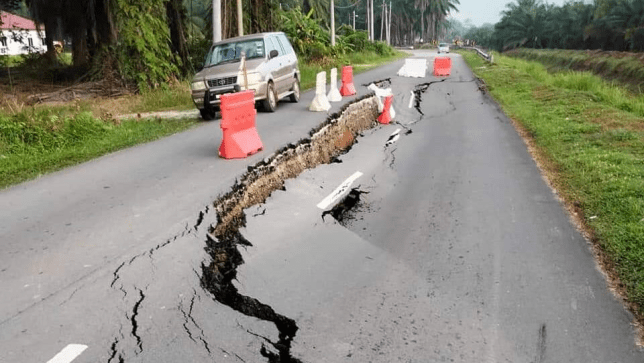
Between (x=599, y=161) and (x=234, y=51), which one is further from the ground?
Answer: (x=234, y=51)

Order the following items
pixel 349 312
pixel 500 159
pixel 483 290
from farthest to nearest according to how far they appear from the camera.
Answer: pixel 500 159
pixel 483 290
pixel 349 312

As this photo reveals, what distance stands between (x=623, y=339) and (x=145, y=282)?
12.5 ft

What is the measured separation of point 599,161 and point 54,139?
410 inches

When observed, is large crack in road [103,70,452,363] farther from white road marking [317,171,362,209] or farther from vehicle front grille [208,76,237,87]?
vehicle front grille [208,76,237,87]

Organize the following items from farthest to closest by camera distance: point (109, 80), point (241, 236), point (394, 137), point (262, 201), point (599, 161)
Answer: point (109, 80) → point (394, 137) → point (599, 161) → point (262, 201) → point (241, 236)

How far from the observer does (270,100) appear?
14.9 meters

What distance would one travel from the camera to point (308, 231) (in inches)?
239

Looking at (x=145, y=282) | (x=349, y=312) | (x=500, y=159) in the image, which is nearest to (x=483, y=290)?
(x=349, y=312)

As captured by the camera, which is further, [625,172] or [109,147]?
[109,147]

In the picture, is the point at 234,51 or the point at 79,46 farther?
the point at 79,46

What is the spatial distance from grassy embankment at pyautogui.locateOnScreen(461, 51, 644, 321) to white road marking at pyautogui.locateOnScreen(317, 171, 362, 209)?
2995 millimetres

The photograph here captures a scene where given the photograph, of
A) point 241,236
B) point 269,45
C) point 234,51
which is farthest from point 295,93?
point 241,236

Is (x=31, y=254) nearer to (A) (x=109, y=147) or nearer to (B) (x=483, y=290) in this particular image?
(B) (x=483, y=290)

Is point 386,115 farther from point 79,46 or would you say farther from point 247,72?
point 79,46
